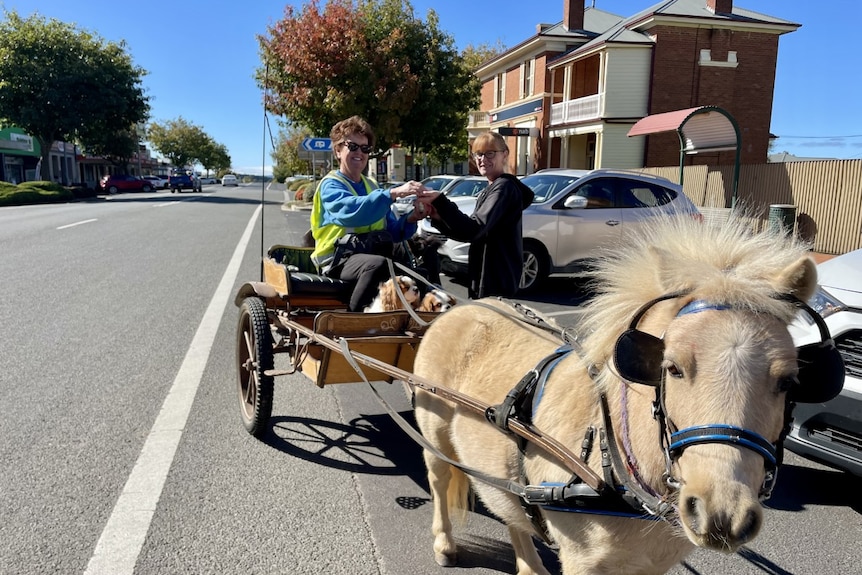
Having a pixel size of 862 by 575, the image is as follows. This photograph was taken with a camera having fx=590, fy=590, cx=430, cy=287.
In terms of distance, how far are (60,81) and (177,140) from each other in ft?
195

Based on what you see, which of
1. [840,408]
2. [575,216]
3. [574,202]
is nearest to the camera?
[840,408]

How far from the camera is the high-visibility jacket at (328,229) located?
4070 millimetres

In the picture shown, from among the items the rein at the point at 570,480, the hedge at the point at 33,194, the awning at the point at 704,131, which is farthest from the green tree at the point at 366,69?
the rein at the point at 570,480

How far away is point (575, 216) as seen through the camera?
9906 millimetres

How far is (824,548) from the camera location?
10.1 feet

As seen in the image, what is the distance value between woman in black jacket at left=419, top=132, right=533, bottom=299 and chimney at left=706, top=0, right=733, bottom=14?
29.3 m

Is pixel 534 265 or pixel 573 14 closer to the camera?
pixel 534 265

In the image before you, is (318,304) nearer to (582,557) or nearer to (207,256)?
(582,557)

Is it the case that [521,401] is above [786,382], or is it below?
below

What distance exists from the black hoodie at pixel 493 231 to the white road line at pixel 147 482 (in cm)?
231

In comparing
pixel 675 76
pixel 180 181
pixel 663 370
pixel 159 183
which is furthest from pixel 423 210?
pixel 159 183

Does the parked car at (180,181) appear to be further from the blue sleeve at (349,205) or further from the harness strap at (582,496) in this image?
the harness strap at (582,496)

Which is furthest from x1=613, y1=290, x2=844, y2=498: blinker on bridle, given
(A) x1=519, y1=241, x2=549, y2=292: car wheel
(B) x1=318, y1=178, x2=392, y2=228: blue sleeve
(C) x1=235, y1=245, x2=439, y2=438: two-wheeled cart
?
(A) x1=519, y1=241, x2=549, y2=292: car wheel

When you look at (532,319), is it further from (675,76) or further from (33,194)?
(33,194)
